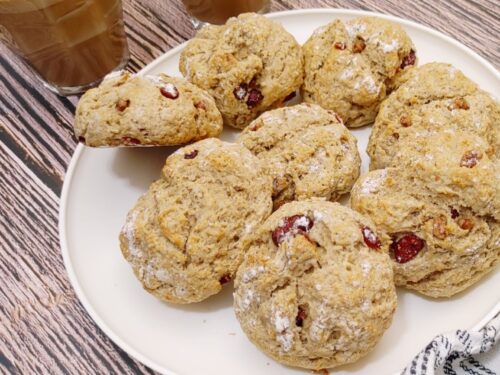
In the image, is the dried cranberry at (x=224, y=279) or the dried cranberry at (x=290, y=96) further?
the dried cranberry at (x=290, y=96)

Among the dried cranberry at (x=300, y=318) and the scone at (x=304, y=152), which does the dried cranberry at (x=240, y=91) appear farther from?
the dried cranberry at (x=300, y=318)

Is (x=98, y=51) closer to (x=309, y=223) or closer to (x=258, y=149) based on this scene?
(x=258, y=149)

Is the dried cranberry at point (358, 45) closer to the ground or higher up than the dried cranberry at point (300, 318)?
higher up

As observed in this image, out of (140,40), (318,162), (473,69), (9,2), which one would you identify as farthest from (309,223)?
(140,40)

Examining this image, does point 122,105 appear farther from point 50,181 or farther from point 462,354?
point 462,354

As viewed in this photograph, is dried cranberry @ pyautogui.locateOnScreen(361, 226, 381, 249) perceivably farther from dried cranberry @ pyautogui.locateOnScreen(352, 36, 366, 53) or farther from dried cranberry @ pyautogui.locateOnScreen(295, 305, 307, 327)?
dried cranberry @ pyautogui.locateOnScreen(352, 36, 366, 53)

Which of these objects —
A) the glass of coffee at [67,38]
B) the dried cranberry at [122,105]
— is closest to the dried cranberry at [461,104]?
the dried cranberry at [122,105]

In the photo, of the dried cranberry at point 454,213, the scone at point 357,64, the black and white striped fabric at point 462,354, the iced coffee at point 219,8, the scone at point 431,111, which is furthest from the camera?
the iced coffee at point 219,8

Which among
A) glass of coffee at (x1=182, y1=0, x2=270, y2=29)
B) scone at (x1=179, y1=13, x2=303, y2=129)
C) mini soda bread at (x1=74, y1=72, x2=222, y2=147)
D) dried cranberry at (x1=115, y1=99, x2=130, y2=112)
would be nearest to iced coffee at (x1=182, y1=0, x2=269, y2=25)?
glass of coffee at (x1=182, y1=0, x2=270, y2=29)
